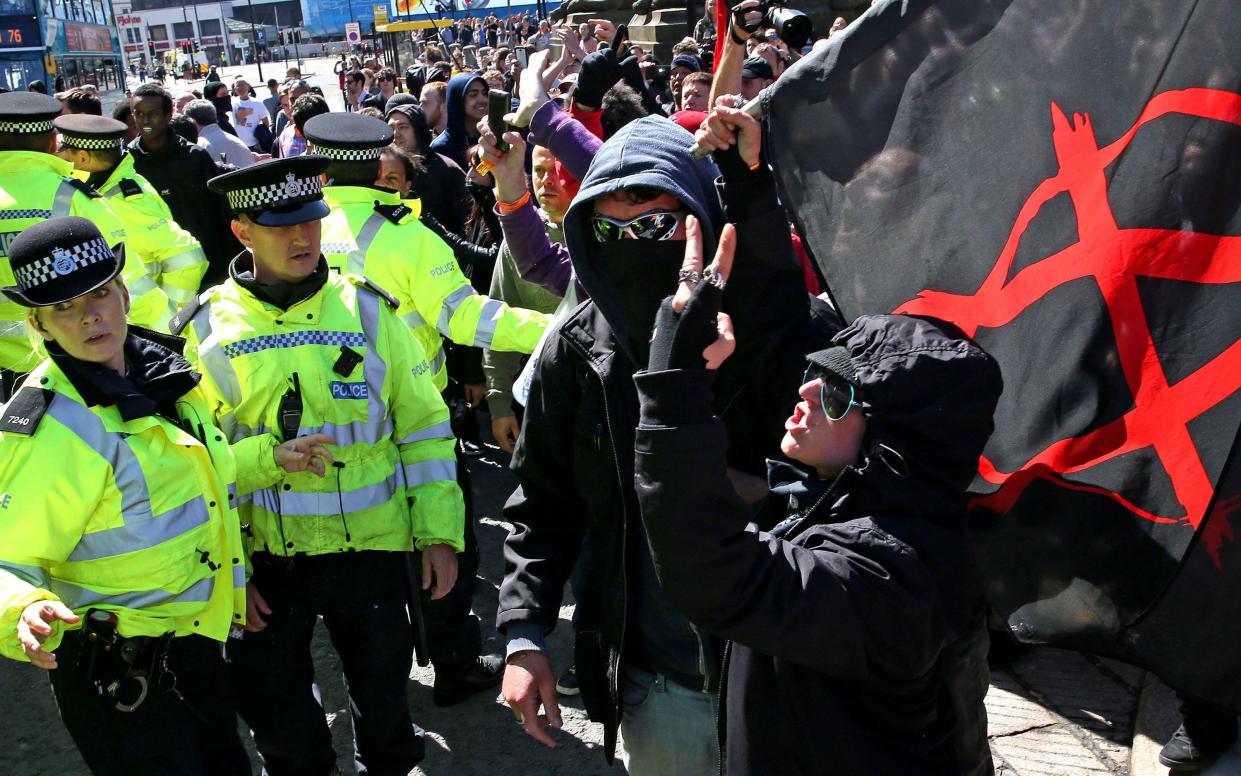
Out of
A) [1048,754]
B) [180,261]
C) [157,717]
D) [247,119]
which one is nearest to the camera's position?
[157,717]

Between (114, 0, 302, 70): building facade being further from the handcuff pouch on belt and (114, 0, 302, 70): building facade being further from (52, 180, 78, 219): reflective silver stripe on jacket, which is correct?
the handcuff pouch on belt

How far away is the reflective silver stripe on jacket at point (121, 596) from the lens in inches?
115

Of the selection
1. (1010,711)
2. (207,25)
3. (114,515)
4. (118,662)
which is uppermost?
(114,515)

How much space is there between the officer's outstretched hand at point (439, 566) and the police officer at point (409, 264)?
96cm

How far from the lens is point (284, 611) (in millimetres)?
3475

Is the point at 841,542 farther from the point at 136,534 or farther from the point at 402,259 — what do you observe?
the point at 402,259

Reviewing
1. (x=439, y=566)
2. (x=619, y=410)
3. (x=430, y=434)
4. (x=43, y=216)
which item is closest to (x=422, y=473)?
(x=430, y=434)

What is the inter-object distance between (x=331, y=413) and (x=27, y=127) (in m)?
2.82

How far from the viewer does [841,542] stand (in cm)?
188

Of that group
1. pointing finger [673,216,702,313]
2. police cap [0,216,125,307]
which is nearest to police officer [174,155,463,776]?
police cap [0,216,125,307]

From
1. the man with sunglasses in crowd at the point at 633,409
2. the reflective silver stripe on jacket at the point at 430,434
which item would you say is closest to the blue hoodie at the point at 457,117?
the reflective silver stripe on jacket at the point at 430,434

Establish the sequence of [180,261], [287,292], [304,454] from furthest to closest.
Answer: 1. [180,261]
2. [287,292]
3. [304,454]

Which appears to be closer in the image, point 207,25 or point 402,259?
point 402,259

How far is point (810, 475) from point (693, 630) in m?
0.55
